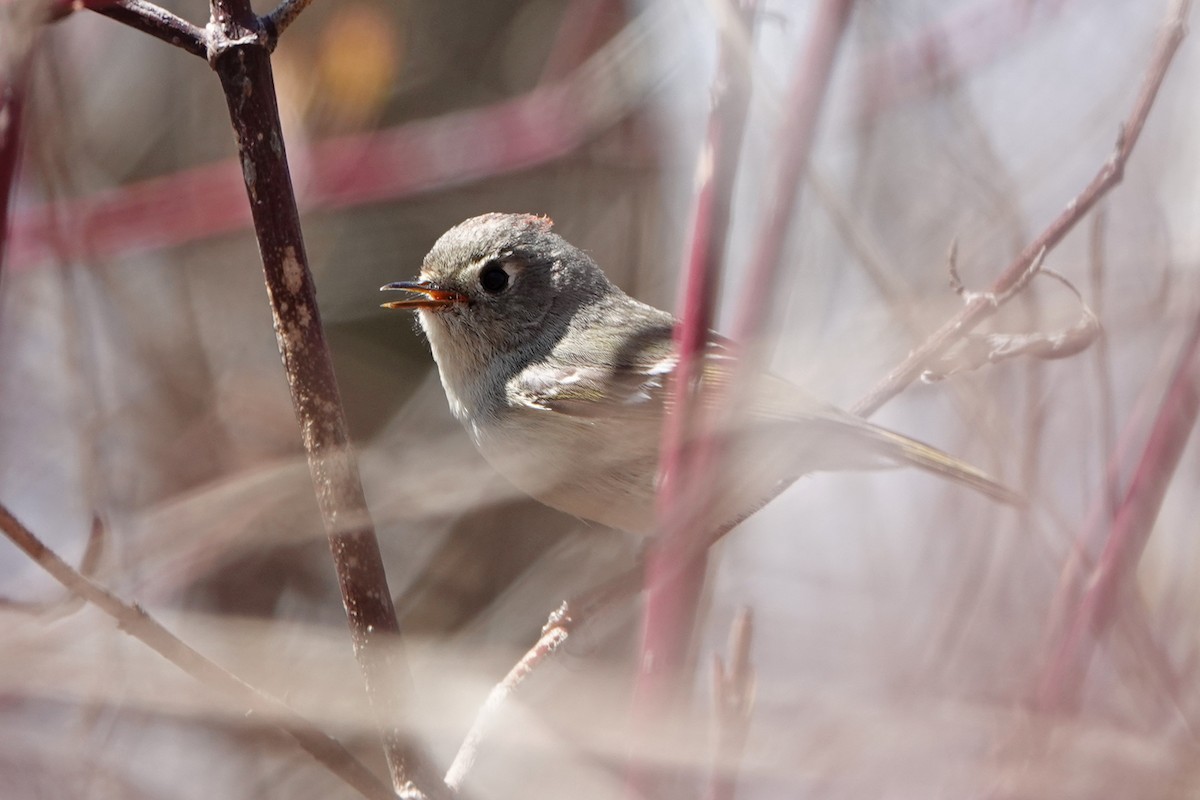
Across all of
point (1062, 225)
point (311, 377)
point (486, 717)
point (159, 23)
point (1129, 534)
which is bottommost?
point (486, 717)

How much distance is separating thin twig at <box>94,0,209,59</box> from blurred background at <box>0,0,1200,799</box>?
0.39 feet

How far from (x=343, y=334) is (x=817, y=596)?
148 centimetres

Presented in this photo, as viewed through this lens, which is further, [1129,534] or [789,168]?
[1129,534]

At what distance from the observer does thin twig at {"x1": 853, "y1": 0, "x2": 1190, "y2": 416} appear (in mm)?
1018

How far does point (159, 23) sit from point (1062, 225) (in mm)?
916

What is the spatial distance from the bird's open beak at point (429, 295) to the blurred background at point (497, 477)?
25 cm

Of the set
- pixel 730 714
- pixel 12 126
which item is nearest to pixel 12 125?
pixel 12 126

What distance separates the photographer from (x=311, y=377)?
97 centimetres

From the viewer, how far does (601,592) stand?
5.52ft

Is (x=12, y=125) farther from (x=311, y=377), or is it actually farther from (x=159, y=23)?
(x=311, y=377)

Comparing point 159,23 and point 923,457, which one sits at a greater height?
point 159,23

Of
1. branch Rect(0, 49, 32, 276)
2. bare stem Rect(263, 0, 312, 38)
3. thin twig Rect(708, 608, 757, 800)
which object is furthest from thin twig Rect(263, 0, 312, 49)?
thin twig Rect(708, 608, 757, 800)

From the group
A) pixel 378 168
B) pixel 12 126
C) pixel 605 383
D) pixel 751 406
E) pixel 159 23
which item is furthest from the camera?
pixel 378 168

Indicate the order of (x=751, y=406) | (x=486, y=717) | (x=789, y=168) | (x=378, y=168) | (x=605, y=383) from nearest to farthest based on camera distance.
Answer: (x=789, y=168), (x=486, y=717), (x=751, y=406), (x=605, y=383), (x=378, y=168)
